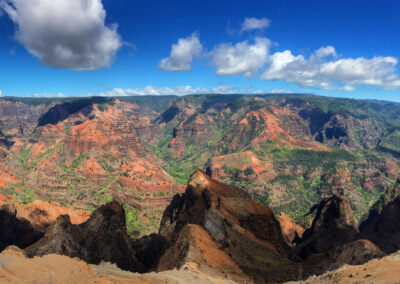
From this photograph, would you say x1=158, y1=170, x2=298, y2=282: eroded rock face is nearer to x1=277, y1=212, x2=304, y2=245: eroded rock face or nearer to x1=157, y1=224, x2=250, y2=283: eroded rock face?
x1=157, y1=224, x2=250, y2=283: eroded rock face

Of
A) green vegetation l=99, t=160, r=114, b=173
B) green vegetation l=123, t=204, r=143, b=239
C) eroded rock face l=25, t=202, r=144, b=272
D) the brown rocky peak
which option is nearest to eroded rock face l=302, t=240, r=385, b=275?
the brown rocky peak

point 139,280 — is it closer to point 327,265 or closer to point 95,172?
point 327,265

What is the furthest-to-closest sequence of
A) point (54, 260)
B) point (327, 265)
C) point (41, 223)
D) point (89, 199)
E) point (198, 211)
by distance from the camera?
point (89, 199) → point (41, 223) → point (198, 211) → point (327, 265) → point (54, 260)

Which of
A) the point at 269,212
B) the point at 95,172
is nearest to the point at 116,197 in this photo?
the point at 95,172

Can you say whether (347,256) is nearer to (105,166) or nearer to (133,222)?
(133,222)

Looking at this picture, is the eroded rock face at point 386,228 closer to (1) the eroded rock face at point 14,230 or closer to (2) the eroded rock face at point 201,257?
(2) the eroded rock face at point 201,257

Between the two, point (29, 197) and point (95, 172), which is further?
point (95, 172)

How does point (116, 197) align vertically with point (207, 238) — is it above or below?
below
